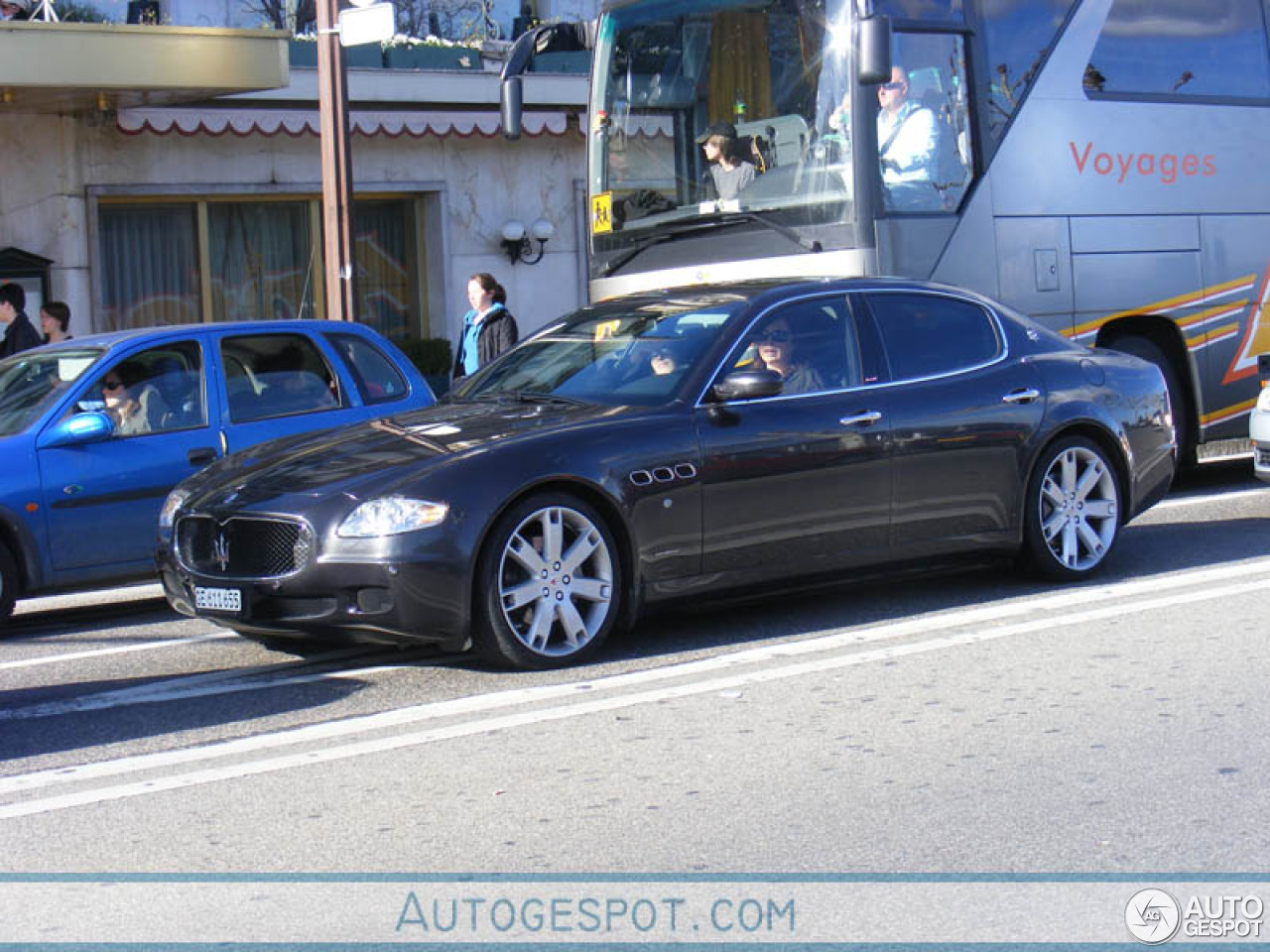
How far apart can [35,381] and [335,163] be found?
4493 mm

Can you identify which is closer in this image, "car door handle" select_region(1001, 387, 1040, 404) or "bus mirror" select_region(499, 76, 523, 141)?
"car door handle" select_region(1001, 387, 1040, 404)

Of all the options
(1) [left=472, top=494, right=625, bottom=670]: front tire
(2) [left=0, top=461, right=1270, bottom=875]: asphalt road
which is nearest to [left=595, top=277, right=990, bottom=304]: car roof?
(2) [left=0, top=461, right=1270, bottom=875]: asphalt road

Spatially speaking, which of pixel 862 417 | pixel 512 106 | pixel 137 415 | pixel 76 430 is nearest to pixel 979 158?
pixel 512 106

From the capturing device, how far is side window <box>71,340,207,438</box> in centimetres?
934

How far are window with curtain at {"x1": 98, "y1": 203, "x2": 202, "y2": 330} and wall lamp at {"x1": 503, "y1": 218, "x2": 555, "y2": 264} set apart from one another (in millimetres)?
3289

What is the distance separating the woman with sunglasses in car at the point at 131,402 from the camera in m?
9.34

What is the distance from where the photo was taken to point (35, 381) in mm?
9508

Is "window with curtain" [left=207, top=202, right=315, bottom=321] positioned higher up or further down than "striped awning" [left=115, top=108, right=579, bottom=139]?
further down

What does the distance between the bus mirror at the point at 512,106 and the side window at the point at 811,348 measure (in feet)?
16.9

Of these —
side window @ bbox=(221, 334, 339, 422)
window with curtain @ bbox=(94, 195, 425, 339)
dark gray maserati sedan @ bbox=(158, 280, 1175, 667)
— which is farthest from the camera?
window with curtain @ bbox=(94, 195, 425, 339)

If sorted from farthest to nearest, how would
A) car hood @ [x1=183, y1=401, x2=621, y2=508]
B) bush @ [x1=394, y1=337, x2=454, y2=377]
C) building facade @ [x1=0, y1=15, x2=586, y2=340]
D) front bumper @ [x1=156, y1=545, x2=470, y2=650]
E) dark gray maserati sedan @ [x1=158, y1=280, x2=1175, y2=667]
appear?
1. bush @ [x1=394, y1=337, x2=454, y2=377]
2. building facade @ [x1=0, y1=15, x2=586, y2=340]
3. car hood @ [x1=183, y1=401, x2=621, y2=508]
4. dark gray maserati sedan @ [x1=158, y1=280, x2=1175, y2=667]
5. front bumper @ [x1=156, y1=545, x2=470, y2=650]

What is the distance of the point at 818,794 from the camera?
211 inches

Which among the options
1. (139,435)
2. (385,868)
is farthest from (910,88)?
(385,868)

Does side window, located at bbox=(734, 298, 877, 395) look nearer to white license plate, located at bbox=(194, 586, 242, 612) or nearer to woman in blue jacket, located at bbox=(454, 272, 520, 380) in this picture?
white license plate, located at bbox=(194, 586, 242, 612)
